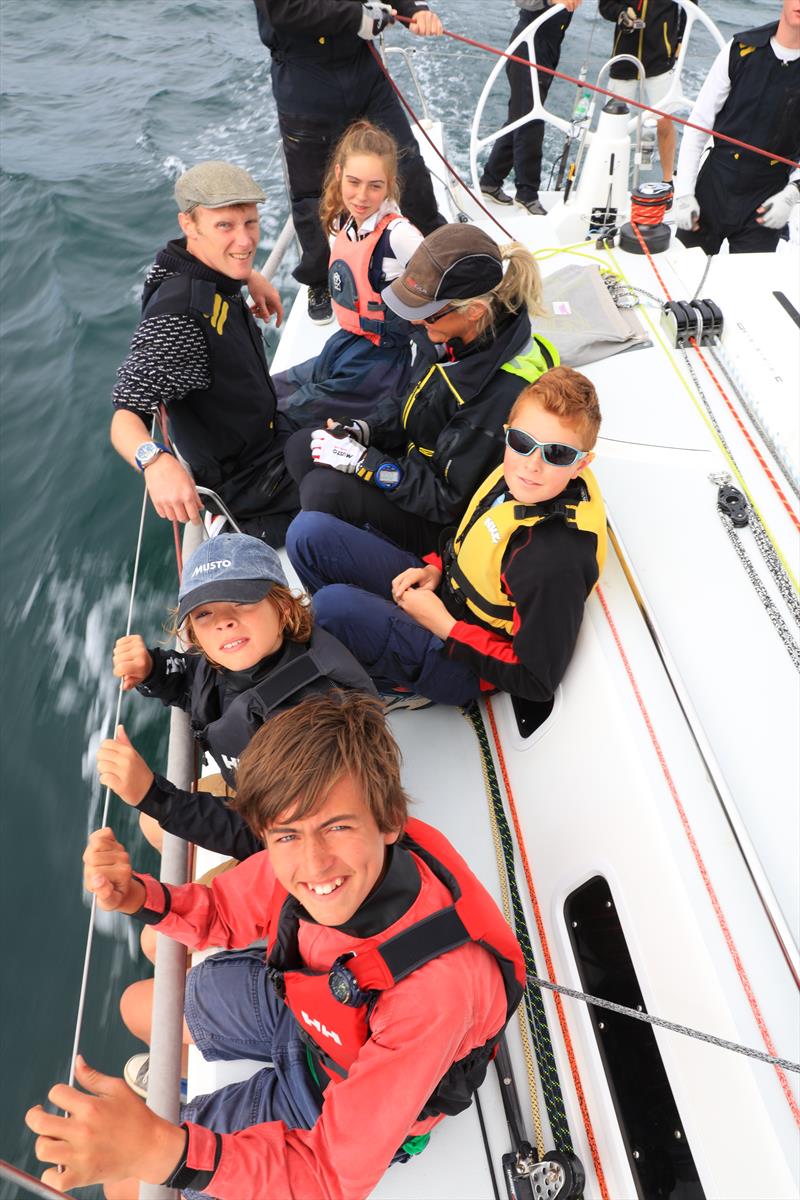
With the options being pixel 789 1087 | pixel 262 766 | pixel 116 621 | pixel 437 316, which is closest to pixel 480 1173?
pixel 789 1087

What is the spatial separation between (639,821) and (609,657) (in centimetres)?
34

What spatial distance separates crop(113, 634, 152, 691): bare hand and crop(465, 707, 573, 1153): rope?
83cm

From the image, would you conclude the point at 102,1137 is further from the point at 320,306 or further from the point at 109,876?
the point at 320,306

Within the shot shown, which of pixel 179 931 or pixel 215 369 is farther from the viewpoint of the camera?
pixel 215 369

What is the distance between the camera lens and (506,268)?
190cm

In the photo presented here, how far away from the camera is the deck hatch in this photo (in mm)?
1208

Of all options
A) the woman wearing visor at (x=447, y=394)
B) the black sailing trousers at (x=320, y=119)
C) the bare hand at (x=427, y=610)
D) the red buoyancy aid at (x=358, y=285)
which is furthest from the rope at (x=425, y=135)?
the bare hand at (x=427, y=610)

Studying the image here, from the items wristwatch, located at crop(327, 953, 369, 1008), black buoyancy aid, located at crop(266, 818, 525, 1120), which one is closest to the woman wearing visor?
black buoyancy aid, located at crop(266, 818, 525, 1120)

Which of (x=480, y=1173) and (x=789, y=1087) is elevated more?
(x=789, y=1087)

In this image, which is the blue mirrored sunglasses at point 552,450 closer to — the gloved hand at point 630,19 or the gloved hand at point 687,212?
the gloved hand at point 687,212

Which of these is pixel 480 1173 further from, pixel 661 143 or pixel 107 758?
pixel 661 143

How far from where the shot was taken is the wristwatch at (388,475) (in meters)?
2.08

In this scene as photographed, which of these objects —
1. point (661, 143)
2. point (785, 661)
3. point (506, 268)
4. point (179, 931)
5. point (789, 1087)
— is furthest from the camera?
point (661, 143)

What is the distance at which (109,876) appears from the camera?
1274mm
